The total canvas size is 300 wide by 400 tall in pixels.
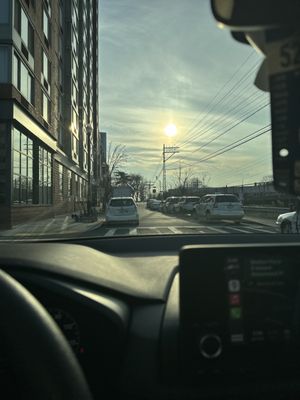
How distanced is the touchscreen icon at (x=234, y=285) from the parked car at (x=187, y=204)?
38.4 metres

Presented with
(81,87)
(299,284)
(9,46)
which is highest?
(81,87)

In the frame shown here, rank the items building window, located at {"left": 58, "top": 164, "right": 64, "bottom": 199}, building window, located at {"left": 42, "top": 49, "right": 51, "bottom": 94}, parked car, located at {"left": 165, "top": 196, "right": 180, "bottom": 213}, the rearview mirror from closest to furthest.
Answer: the rearview mirror
building window, located at {"left": 42, "top": 49, "right": 51, "bottom": 94}
building window, located at {"left": 58, "top": 164, "right": 64, "bottom": 199}
parked car, located at {"left": 165, "top": 196, "right": 180, "bottom": 213}

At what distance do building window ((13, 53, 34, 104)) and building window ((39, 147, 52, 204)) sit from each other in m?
4.29

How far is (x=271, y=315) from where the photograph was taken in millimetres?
2277

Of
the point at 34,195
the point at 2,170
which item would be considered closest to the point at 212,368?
the point at 2,170

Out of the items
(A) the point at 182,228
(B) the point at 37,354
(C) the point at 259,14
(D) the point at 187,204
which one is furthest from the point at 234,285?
(D) the point at 187,204

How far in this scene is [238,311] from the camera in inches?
87.4

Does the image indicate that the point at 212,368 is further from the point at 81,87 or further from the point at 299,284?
the point at 81,87

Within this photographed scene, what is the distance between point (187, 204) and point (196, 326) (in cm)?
4040

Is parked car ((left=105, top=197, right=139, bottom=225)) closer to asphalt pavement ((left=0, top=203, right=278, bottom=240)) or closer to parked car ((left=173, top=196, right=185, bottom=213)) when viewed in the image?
asphalt pavement ((left=0, top=203, right=278, bottom=240))

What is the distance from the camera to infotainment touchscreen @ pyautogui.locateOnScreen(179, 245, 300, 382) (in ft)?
7.07

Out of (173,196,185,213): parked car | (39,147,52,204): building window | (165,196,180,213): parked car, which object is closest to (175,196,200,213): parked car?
(173,196,185,213): parked car

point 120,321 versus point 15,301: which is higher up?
point 15,301

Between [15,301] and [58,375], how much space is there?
12.6 inches
